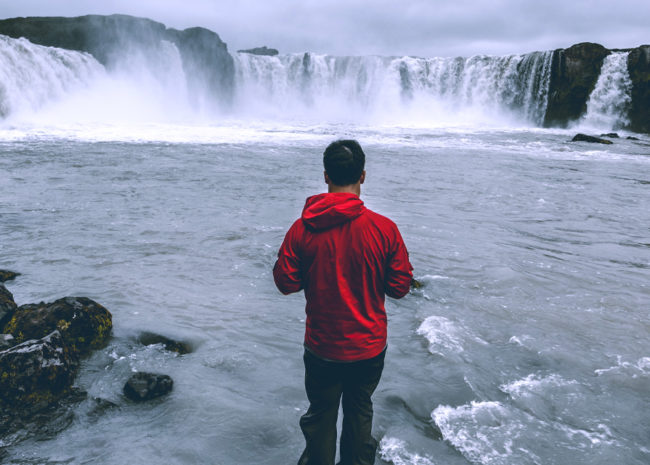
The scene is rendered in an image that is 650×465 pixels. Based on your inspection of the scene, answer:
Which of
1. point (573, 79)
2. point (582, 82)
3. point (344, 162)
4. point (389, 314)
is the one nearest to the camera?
point (344, 162)

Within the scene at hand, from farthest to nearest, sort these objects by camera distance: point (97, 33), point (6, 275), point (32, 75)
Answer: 1. point (97, 33)
2. point (32, 75)
3. point (6, 275)

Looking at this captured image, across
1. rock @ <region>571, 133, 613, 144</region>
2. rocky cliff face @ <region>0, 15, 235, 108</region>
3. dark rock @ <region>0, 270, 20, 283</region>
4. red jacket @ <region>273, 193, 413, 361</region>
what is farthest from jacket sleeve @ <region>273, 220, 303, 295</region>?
rocky cliff face @ <region>0, 15, 235, 108</region>

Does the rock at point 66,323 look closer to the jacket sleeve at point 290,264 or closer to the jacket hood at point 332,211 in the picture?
the jacket sleeve at point 290,264

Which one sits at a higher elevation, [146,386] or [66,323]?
[66,323]

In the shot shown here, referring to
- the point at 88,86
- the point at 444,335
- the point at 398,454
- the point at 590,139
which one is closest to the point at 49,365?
the point at 398,454

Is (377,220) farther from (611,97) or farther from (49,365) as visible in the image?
(611,97)

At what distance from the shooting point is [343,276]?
2361 mm

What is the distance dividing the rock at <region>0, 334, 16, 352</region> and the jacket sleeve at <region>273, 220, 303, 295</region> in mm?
2973

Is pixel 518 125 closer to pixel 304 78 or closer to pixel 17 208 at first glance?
pixel 304 78

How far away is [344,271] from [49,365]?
2.70 m

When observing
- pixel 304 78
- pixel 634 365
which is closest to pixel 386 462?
pixel 634 365

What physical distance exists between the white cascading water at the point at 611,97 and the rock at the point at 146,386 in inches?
1694

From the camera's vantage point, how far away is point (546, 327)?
5289mm

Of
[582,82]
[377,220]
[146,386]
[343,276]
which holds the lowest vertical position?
[146,386]
